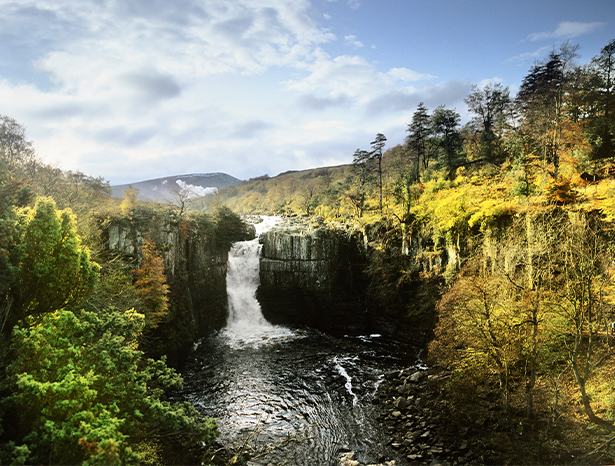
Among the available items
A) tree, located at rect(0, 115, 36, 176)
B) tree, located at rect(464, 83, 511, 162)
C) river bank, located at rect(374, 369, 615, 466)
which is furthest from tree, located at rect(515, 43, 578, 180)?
tree, located at rect(0, 115, 36, 176)

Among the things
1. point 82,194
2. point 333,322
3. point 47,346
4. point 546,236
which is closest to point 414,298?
point 333,322

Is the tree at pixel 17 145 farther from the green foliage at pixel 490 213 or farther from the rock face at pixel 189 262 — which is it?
the green foliage at pixel 490 213

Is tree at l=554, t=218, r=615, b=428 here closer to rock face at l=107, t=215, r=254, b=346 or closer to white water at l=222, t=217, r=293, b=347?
white water at l=222, t=217, r=293, b=347

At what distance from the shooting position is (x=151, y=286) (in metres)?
22.7

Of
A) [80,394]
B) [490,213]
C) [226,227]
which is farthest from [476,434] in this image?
[226,227]

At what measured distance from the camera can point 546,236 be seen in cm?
1559

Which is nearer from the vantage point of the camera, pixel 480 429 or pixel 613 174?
pixel 480 429

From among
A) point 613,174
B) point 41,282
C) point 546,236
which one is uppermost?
point 613,174

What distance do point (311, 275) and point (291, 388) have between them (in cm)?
1545

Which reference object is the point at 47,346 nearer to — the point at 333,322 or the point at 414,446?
the point at 414,446

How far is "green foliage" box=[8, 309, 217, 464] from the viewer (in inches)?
301

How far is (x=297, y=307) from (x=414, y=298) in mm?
13854

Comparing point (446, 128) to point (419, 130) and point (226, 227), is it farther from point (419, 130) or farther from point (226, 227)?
point (226, 227)

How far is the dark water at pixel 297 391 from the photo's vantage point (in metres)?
14.5
